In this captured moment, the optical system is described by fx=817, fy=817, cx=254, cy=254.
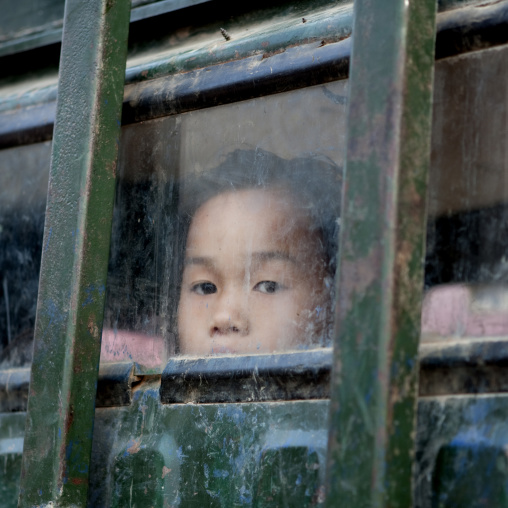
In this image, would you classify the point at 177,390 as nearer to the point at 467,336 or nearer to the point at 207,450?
the point at 207,450

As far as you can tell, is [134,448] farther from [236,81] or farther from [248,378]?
[236,81]

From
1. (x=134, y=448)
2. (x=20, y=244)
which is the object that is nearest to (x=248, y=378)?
(x=134, y=448)

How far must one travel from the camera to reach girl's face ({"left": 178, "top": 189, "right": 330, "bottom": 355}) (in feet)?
3.40

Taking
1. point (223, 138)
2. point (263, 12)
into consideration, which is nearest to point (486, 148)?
point (223, 138)

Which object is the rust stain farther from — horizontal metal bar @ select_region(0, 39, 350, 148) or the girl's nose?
horizontal metal bar @ select_region(0, 39, 350, 148)

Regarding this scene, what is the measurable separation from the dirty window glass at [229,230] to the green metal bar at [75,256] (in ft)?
0.31

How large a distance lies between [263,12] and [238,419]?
0.64 meters

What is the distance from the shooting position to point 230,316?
3.61 ft

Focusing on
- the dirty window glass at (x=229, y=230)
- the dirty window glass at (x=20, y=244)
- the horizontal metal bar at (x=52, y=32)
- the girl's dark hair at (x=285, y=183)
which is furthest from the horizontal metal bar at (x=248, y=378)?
the horizontal metal bar at (x=52, y=32)

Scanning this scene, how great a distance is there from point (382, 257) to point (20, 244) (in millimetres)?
789

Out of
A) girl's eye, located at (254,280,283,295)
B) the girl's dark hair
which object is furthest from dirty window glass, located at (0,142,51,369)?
girl's eye, located at (254,280,283,295)

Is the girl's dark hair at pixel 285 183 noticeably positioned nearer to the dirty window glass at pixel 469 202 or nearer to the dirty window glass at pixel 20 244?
the dirty window glass at pixel 469 202

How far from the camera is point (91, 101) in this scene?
114 centimetres

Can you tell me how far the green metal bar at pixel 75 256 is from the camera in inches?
41.1
